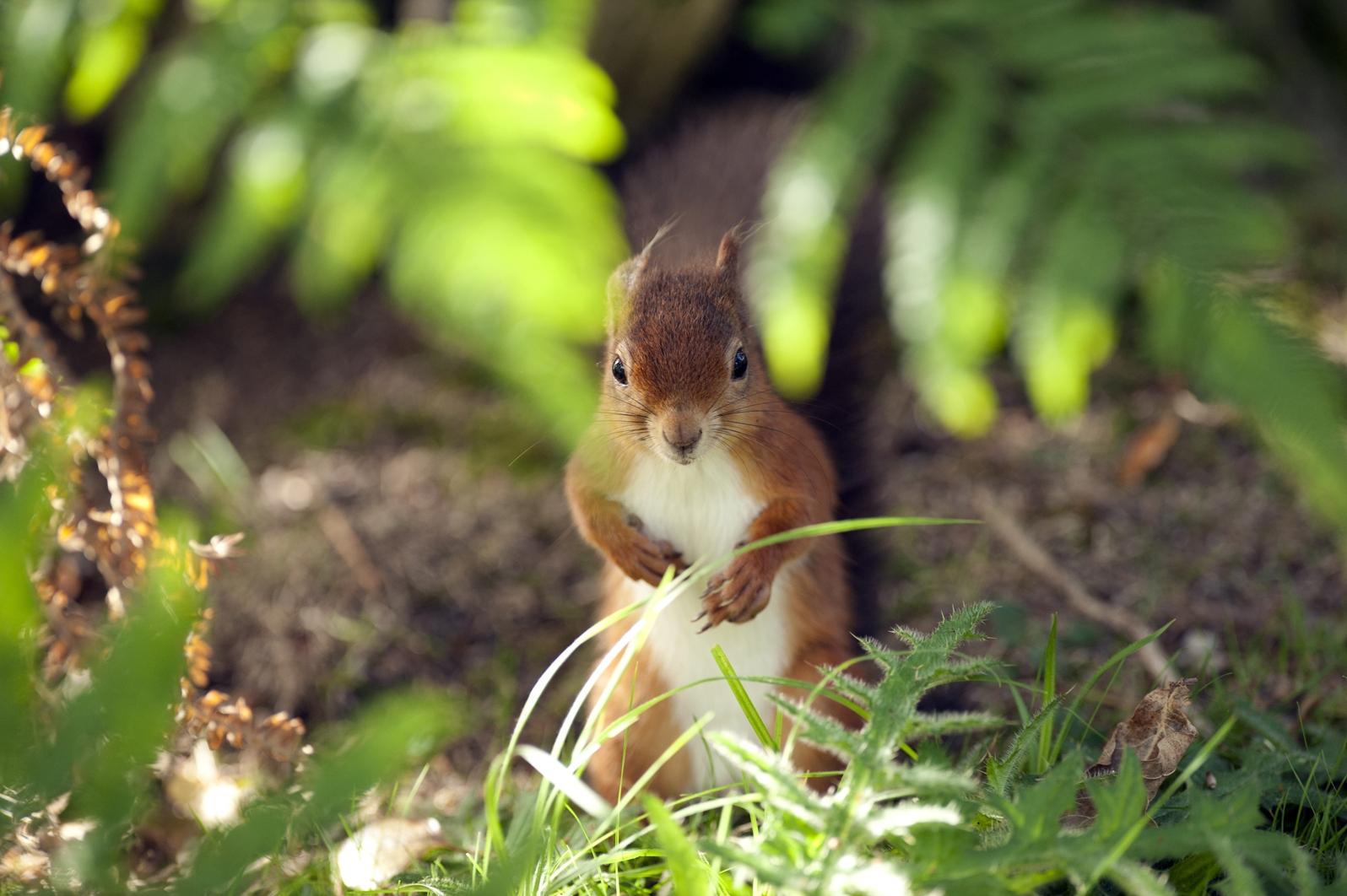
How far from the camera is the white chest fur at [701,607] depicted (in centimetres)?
172

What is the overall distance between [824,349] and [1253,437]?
3.43ft

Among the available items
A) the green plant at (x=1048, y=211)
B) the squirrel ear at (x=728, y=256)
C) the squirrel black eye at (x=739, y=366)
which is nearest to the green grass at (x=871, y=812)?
the squirrel black eye at (x=739, y=366)

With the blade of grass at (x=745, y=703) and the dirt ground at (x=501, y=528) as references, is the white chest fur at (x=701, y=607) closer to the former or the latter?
the blade of grass at (x=745, y=703)

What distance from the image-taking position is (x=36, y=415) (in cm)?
171

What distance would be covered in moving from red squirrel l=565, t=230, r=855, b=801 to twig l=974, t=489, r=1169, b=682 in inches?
21.9

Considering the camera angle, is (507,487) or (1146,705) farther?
(507,487)

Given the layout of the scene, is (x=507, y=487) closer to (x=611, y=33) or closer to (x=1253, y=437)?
(x=611, y=33)

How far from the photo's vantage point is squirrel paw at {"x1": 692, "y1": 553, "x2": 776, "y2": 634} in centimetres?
161

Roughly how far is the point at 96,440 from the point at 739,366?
915 mm

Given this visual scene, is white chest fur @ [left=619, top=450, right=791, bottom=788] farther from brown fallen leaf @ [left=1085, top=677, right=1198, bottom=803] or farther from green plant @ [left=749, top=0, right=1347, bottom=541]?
brown fallen leaf @ [left=1085, top=677, right=1198, bottom=803]

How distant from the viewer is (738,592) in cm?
161

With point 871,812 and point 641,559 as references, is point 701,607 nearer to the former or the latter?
point 641,559

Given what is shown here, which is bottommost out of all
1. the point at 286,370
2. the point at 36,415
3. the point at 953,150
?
the point at 286,370

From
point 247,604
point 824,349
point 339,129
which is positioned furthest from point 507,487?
point 339,129
